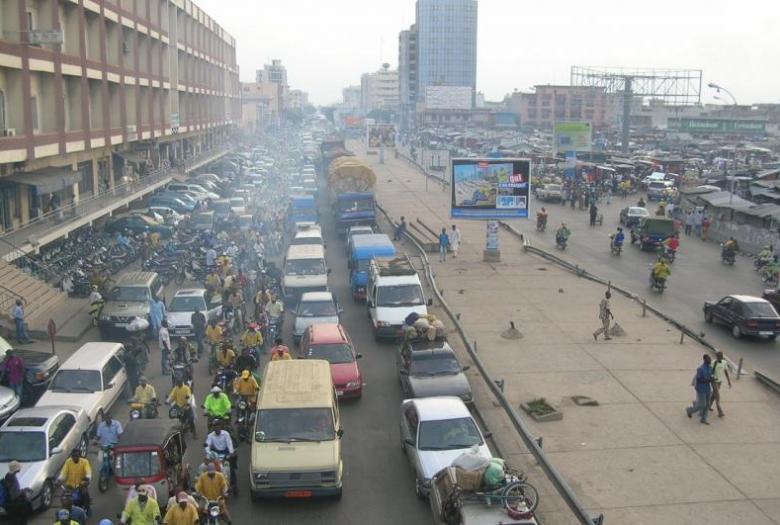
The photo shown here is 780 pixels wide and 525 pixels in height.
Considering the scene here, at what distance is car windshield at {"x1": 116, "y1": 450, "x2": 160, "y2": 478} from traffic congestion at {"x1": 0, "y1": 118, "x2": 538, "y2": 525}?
0.02m

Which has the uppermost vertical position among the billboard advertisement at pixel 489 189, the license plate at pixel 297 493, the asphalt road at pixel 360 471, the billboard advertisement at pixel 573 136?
the billboard advertisement at pixel 573 136

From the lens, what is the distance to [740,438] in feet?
50.0

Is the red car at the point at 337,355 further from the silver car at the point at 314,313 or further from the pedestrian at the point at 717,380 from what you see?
the pedestrian at the point at 717,380

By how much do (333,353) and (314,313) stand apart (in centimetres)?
431

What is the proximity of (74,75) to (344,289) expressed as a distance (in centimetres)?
1500

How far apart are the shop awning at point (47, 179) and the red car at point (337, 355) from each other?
15.0 meters

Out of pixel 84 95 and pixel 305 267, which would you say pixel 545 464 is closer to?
pixel 305 267

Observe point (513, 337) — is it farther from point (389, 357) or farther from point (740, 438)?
point (740, 438)

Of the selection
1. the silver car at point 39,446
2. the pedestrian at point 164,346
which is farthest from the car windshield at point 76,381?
the pedestrian at point 164,346

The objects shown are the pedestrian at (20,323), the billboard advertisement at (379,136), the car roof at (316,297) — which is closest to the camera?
the pedestrian at (20,323)

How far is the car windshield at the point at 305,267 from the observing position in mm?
26500

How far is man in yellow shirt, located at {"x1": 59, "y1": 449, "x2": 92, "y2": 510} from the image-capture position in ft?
39.0

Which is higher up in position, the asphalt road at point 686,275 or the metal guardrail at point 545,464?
the metal guardrail at point 545,464

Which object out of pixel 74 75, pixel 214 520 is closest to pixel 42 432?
pixel 214 520
